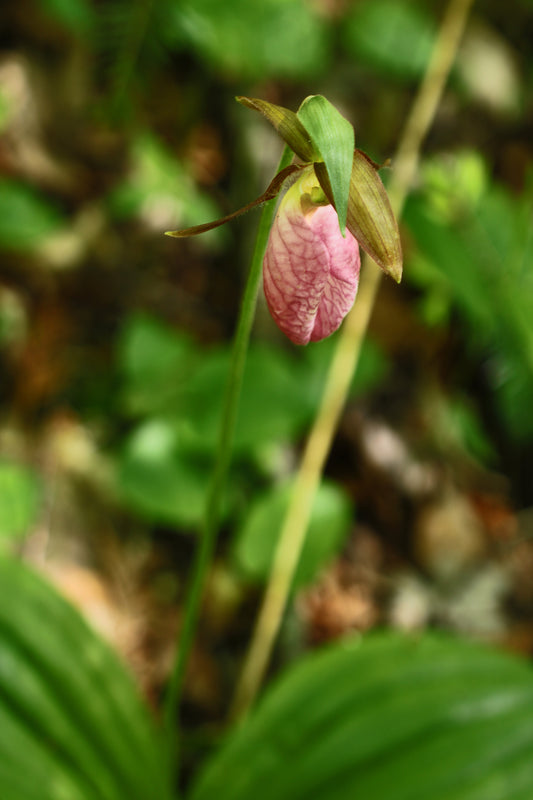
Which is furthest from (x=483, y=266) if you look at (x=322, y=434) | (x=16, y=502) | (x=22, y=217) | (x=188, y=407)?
(x=16, y=502)

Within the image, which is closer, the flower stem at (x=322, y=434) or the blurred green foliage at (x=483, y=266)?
the flower stem at (x=322, y=434)

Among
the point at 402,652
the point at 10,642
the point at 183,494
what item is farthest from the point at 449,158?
the point at 10,642

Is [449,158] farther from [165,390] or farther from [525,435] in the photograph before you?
[165,390]

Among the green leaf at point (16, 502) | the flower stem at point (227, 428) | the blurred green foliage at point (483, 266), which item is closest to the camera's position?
the flower stem at point (227, 428)

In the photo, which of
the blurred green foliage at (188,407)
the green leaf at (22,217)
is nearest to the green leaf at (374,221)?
the blurred green foliage at (188,407)

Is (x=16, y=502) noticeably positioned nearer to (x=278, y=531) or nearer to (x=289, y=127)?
(x=278, y=531)

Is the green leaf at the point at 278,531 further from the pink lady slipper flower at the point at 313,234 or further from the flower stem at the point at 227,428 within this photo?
the pink lady slipper flower at the point at 313,234
